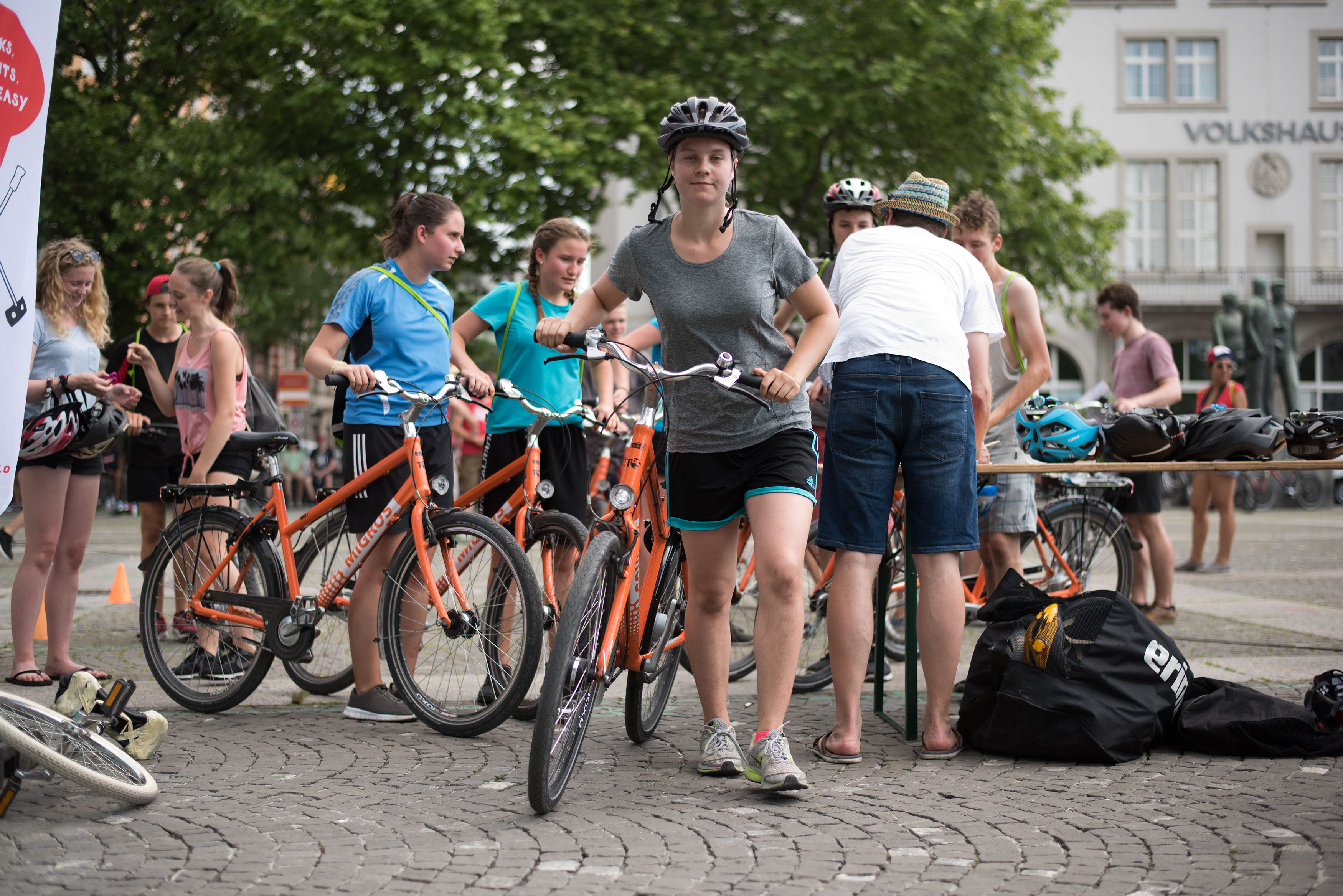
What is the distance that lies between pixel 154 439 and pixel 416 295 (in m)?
2.92

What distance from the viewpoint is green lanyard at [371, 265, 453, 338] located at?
5.32 m

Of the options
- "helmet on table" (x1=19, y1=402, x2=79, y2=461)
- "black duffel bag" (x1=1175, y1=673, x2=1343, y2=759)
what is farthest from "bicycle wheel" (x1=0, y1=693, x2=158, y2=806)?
"black duffel bag" (x1=1175, y1=673, x2=1343, y2=759)

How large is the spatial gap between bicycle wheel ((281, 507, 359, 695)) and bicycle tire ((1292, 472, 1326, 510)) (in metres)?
26.7

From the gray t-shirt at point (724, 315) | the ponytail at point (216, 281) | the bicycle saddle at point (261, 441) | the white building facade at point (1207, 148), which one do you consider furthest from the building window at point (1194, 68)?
the gray t-shirt at point (724, 315)

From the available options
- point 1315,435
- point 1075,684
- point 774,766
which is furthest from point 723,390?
point 1315,435

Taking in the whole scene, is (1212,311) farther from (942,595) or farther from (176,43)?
(942,595)

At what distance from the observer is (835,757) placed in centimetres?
447

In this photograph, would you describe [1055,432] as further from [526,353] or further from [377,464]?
[377,464]

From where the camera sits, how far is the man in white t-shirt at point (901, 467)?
4449 mm

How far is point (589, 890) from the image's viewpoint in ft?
10.2

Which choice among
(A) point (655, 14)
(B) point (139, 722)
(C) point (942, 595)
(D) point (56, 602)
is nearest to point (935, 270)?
(C) point (942, 595)

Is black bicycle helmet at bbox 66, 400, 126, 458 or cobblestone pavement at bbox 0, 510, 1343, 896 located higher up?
black bicycle helmet at bbox 66, 400, 126, 458

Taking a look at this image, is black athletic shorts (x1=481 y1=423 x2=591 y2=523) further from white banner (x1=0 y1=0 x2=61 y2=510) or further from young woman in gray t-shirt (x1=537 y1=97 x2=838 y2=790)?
white banner (x1=0 y1=0 x2=61 y2=510)

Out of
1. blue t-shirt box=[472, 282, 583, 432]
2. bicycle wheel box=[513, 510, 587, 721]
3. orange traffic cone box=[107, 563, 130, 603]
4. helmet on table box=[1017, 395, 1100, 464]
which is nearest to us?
bicycle wheel box=[513, 510, 587, 721]
